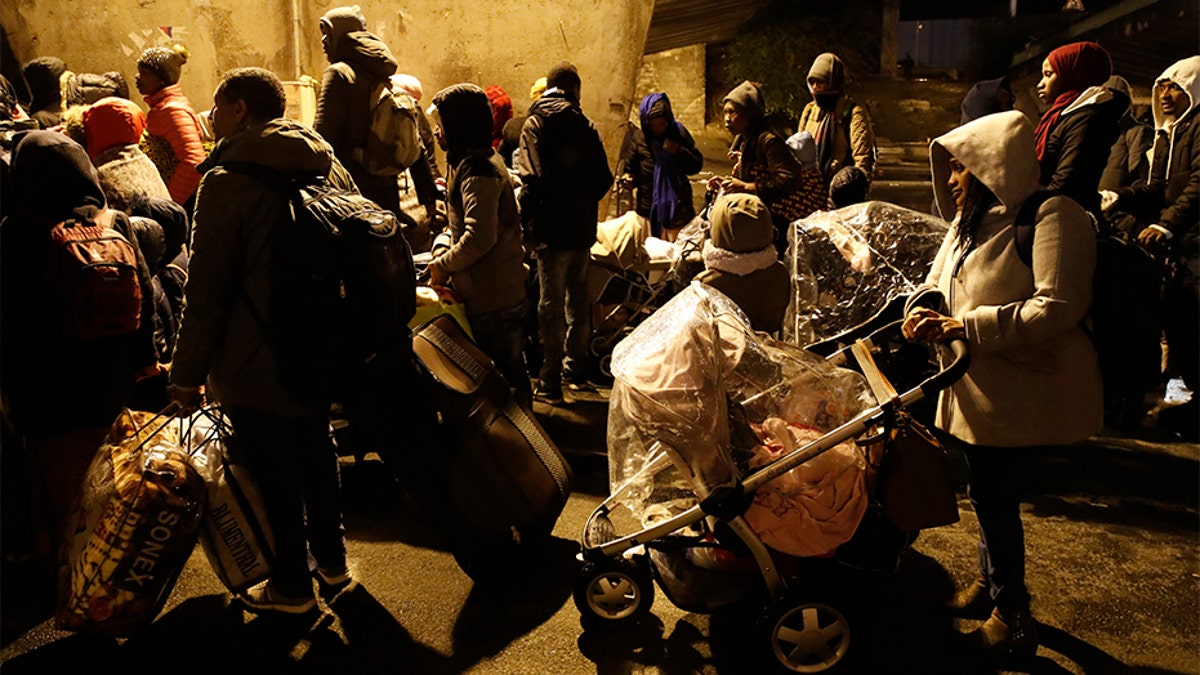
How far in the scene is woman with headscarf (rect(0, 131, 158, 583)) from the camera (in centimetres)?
354

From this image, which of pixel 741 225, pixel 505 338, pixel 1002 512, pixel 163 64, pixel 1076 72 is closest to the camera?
pixel 1002 512

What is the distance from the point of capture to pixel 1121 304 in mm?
3057

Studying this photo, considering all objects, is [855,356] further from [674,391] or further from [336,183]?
[336,183]

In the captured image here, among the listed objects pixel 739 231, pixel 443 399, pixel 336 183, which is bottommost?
pixel 443 399

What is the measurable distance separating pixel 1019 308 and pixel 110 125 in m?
4.80

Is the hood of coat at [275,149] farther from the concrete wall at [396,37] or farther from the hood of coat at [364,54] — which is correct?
the concrete wall at [396,37]

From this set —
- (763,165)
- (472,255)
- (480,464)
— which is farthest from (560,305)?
(480,464)

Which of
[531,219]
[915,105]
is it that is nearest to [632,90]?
[531,219]

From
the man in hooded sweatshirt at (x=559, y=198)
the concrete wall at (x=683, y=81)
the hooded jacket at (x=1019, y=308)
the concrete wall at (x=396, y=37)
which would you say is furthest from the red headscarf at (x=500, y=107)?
the concrete wall at (x=683, y=81)

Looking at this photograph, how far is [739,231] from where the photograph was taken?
13.8ft

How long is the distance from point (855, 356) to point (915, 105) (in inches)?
618

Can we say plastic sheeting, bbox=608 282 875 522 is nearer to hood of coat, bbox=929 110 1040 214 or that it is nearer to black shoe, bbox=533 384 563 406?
hood of coat, bbox=929 110 1040 214

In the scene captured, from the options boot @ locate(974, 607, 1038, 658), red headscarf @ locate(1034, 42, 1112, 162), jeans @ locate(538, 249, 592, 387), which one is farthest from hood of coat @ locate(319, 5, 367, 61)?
boot @ locate(974, 607, 1038, 658)

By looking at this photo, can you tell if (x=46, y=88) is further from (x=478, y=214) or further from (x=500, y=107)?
(x=478, y=214)
